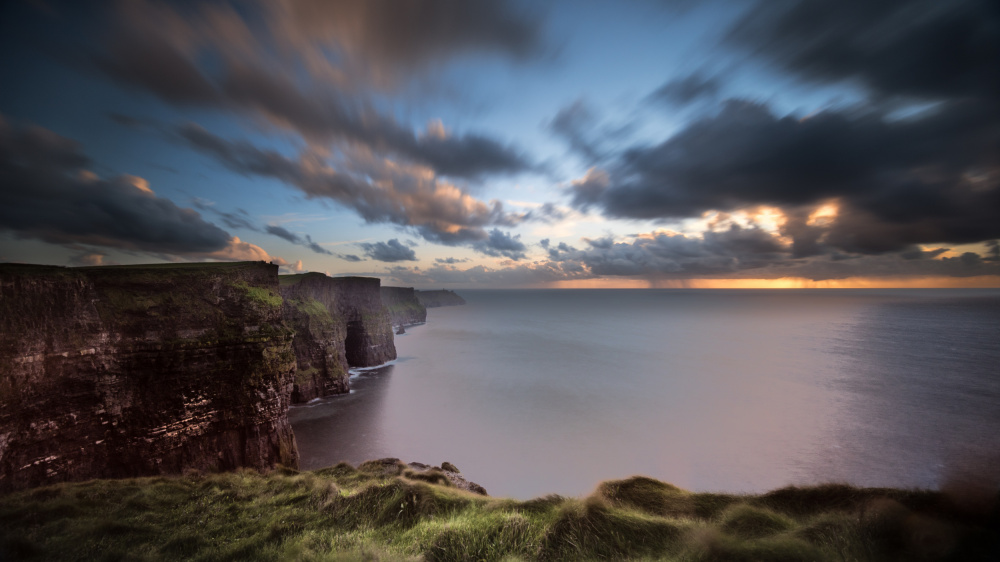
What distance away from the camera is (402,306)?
14175 cm

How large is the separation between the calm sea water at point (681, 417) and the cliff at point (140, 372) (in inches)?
359

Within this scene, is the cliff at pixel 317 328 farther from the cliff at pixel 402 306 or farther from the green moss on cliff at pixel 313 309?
the cliff at pixel 402 306

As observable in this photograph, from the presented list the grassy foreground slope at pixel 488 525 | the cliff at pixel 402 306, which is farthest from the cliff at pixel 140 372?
the cliff at pixel 402 306

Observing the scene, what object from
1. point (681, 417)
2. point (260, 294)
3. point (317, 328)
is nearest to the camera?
point (260, 294)

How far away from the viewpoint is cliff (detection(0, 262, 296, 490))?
15.1 metres

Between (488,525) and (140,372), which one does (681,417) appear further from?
(140,372)

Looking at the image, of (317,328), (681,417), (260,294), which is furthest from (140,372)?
(681,417)

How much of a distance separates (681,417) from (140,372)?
50624 millimetres

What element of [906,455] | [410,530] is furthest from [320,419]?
[906,455]

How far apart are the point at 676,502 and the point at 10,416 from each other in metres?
28.0

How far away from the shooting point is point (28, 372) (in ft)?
49.2

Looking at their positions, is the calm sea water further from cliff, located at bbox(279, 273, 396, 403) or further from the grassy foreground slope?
the grassy foreground slope

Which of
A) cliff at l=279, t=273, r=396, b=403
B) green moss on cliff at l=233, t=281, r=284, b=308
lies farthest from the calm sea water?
green moss on cliff at l=233, t=281, r=284, b=308

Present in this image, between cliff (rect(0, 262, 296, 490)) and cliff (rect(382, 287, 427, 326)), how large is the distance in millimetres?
107825
